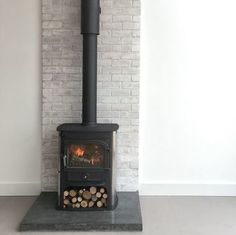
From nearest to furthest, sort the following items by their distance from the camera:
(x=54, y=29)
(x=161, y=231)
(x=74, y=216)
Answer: (x=161, y=231) < (x=74, y=216) < (x=54, y=29)

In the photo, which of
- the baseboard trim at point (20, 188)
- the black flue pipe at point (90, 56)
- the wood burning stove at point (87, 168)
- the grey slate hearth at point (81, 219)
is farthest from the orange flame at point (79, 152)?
the baseboard trim at point (20, 188)

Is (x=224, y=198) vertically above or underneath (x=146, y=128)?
underneath

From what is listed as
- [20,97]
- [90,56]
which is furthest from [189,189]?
[20,97]

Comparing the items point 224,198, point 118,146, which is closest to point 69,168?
point 118,146

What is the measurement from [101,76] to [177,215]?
1.55 metres

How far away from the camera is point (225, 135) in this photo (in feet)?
13.1

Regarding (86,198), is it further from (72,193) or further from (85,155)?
(85,155)

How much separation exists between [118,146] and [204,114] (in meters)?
0.96

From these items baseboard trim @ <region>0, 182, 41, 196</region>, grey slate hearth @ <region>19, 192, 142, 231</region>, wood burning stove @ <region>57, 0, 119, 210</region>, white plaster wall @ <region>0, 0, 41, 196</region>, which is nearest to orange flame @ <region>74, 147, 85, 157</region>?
wood burning stove @ <region>57, 0, 119, 210</region>

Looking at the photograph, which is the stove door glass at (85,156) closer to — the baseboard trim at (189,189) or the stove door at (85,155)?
the stove door at (85,155)

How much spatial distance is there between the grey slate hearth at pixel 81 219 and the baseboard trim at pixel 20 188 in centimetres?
42

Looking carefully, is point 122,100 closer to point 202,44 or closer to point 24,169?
point 202,44

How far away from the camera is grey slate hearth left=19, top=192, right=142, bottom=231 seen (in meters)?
3.09

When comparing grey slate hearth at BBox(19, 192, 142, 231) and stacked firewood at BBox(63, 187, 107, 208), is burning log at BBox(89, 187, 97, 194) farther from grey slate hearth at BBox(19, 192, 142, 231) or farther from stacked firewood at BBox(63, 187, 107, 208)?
grey slate hearth at BBox(19, 192, 142, 231)
